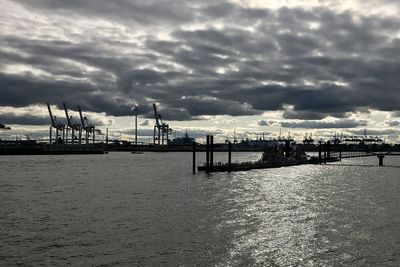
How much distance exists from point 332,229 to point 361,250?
21.3ft

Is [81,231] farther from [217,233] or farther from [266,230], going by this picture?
[266,230]

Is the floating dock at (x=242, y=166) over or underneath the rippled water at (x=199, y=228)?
over

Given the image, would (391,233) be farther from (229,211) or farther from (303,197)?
(303,197)

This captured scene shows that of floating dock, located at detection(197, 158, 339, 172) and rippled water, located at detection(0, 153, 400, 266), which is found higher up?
floating dock, located at detection(197, 158, 339, 172)

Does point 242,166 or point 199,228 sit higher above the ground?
point 242,166

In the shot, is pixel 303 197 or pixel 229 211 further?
pixel 303 197

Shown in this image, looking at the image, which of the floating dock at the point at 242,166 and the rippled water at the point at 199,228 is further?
the floating dock at the point at 242,166

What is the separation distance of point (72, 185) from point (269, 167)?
57.7 m

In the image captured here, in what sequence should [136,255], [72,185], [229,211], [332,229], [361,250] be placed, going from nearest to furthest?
[136,255] → [361,250] → [332,229] → [229,211] → [72,185]

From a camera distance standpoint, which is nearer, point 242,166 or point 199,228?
point 199,228

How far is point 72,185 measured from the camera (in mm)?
70625

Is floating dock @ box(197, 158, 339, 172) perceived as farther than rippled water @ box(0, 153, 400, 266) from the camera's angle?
Yes

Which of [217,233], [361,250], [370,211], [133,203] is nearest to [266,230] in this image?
[217,233]

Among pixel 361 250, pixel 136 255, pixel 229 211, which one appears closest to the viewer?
pixel 136 255
